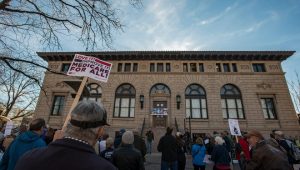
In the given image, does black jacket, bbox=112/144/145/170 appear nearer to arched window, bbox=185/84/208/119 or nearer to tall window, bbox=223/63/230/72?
arched window, bbox=185/84/208/119

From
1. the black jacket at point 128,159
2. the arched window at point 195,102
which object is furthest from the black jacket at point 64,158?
the arched window at point 195,102

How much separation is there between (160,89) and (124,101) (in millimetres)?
4733

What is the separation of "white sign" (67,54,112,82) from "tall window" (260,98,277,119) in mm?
22151

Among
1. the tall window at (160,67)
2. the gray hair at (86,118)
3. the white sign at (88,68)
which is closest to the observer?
the gray hair at (86,118)

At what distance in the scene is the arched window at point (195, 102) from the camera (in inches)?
821

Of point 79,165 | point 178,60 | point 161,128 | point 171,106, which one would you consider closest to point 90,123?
point 79,165

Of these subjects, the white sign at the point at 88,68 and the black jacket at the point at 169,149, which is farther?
the black jacket at the point at 169,149

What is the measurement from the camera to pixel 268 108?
21000 mm

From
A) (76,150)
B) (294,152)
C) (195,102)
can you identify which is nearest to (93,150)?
(76,150)

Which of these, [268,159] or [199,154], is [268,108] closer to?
[199,154]

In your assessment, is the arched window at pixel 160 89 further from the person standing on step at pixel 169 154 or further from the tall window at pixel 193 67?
the person standing on step at pixel 169 154

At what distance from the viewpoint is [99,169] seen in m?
1.22

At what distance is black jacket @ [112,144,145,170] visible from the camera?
3604 mm

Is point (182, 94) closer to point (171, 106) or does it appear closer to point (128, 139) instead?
point (171, 106)
